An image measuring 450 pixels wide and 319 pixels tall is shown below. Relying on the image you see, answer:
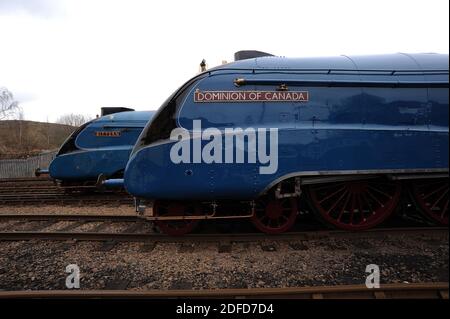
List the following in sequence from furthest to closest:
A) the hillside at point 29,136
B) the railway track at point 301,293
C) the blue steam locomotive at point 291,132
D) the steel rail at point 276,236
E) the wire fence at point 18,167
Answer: the hillside at point 29,136 < the wire fence at point 18,167 < the steel rail at point 276,236 < the blue steam locomotive at point 291,132 < the railway track at point 301,293

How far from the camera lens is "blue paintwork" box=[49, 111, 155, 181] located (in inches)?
342

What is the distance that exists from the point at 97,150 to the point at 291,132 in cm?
692

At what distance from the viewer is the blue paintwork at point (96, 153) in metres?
8.69

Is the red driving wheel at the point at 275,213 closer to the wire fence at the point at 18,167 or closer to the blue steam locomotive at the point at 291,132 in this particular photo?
the blue steam locomotive at the point at 291,132

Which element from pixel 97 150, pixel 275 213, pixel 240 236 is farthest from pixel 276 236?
pixel 97 150

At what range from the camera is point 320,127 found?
4098 millimetres

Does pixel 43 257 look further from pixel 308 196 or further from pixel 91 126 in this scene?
pixel 91 126

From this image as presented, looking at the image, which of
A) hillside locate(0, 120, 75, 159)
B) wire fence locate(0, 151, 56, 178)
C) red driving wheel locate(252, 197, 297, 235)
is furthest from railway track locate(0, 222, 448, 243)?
hillside locate(0, 120, 75, 159)

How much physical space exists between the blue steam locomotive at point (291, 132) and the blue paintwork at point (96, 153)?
478 cm

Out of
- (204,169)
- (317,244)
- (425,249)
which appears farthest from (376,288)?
(204,169)

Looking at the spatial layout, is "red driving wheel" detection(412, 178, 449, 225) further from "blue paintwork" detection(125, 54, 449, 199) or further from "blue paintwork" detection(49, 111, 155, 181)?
"blue paintwork" detection(49, 111, 155, 181)

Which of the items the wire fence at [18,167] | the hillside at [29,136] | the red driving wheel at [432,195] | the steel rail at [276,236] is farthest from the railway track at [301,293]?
the hillside at [29,136]

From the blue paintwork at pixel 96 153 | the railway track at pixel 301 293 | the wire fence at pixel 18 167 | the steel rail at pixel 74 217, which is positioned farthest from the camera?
the wire fence at pixel 18 167

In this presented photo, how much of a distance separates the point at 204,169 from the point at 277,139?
3.89 feet
